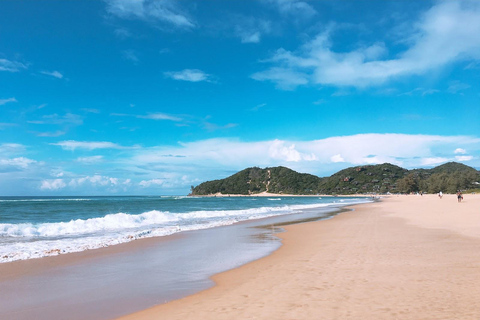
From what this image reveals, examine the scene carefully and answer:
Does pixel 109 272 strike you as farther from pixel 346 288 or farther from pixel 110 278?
pixel 346 288

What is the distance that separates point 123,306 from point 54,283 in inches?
107

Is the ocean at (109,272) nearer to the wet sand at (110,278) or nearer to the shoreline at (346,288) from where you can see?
the wet sand at (110,278)

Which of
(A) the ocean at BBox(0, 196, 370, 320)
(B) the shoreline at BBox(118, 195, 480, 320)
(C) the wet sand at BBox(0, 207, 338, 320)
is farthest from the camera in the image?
(A) the ocean at BBox(0, 196, 370, 320)

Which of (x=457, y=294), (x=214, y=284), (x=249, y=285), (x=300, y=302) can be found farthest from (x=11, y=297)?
(x=457, y=294)

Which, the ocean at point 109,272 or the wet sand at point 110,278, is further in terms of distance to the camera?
the ocean at point 109,272

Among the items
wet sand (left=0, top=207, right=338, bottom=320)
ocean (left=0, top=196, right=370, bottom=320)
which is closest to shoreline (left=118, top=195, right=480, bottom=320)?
wet sand (left=0, top=207, right=338, bottom=320)

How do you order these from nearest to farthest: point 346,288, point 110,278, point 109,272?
point 346,288, point 110,278, point 109,272

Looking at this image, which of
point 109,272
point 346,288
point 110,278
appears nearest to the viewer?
point 346,288

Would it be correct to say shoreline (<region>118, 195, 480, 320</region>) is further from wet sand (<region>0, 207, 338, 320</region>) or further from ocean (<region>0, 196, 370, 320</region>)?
ocean (<region>0, 196, 370, 320</region>)

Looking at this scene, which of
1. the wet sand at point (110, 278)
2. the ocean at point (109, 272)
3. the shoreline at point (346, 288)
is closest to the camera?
the shoreline at point (346, 288)

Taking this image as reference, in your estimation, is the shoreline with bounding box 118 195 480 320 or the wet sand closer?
the shoreline with bounding box 118 195 480 320

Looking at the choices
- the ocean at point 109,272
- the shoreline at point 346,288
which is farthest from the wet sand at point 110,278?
the shoreline at point 346,288

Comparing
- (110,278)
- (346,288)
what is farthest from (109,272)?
(346,288)

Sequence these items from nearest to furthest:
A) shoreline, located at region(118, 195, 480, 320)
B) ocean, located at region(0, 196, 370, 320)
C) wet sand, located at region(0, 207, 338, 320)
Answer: shoreline, located at region(118, 195, 480, 320)
wet sand, located at region(0, 207, 338, 320)
ocean, located at region(0, 196, 370, 320)
